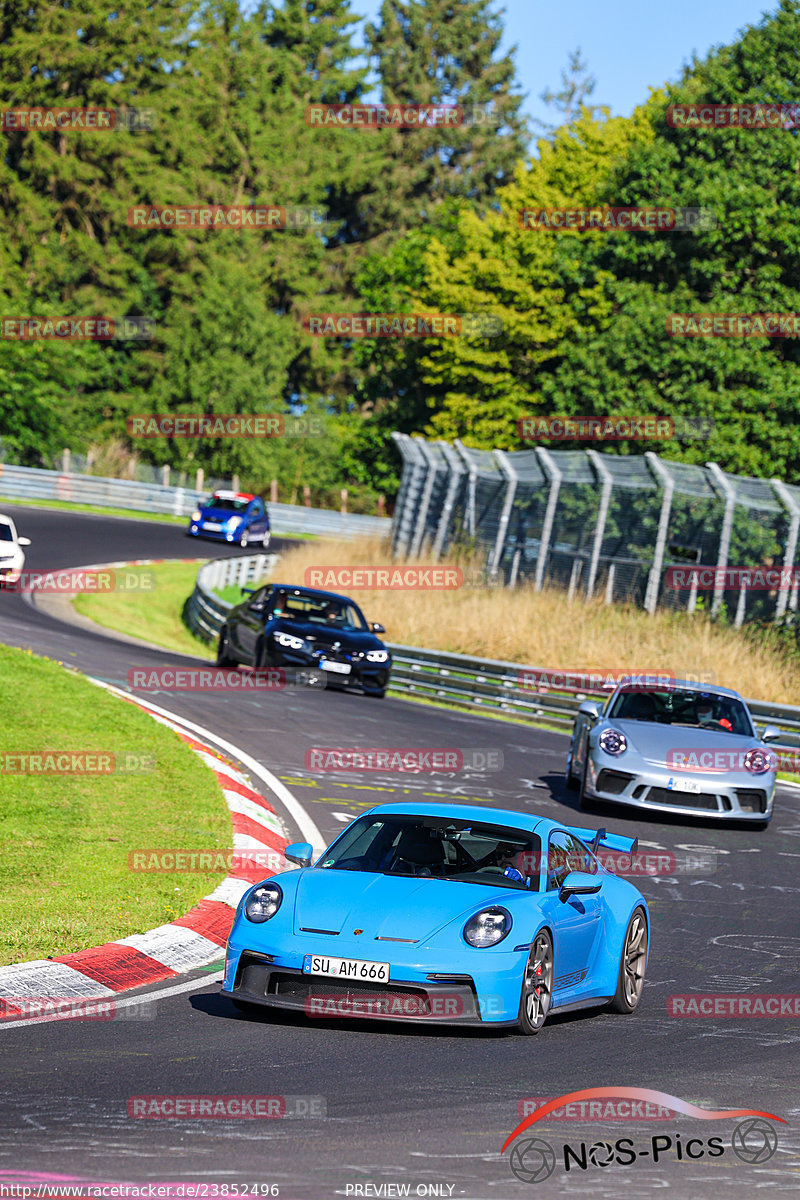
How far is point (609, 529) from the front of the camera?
29.3 metres

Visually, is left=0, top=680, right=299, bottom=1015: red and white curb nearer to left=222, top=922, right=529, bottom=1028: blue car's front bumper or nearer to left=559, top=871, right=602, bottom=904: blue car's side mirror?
left=222, top=922, right=529, bottom=1028: blue car's front bumper

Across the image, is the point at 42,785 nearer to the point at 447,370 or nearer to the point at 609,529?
the point at 609,529

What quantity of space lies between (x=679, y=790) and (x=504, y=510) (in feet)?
59.5

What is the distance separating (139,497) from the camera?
5912cm

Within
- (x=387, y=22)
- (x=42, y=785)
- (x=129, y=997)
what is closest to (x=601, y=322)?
(x=42, y=785)

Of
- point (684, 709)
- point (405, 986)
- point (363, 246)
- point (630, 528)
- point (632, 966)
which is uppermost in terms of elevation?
point (363, 246)

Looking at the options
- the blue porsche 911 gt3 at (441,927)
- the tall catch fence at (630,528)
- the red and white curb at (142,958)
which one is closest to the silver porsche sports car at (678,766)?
the red and white curb at (142,958)

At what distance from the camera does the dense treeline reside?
41281 mm

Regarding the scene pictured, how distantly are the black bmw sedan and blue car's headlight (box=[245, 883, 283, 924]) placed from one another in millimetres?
15577

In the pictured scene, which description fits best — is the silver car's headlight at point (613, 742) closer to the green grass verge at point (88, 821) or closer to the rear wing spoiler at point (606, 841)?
the green grass verge at point (88, 821)

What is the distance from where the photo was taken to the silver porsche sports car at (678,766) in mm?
15055

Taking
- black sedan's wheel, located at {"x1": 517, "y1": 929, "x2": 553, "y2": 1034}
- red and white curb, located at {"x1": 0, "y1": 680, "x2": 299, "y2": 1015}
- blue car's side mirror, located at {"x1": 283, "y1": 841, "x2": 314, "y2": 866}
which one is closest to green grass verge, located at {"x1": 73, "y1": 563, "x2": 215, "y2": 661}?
red and white curb, located at {"x1": 0, "y1": 680, "x2": 299, "y2": 1015}

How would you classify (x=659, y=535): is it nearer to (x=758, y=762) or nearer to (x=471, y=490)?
(x=471, y=490)

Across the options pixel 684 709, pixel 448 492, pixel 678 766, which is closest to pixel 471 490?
pixel 448 492
